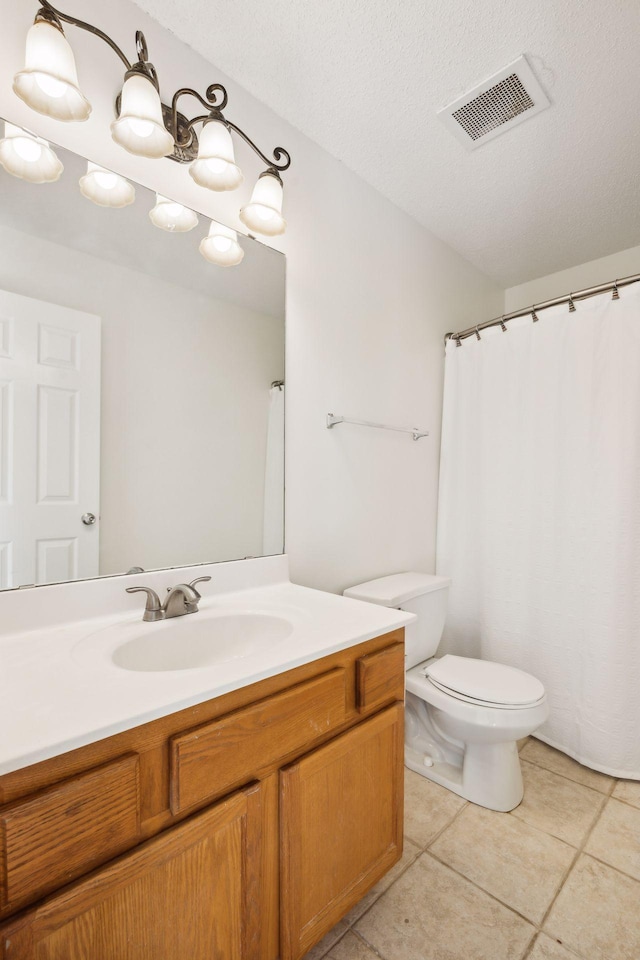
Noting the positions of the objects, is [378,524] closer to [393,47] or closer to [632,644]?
[632,644]

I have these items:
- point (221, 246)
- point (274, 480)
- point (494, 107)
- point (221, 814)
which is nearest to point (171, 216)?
point (221, 246)

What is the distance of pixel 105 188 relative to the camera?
44.9 inches

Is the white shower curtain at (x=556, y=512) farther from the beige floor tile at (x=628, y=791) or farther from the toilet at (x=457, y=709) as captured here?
the toilet at (x=457, y=709)

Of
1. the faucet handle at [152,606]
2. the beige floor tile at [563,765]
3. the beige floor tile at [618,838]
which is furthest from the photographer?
the beige floor tile at [563,765]

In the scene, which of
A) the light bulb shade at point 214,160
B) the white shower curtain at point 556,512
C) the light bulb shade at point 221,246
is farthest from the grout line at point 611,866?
the light bulb shade at point 214,160

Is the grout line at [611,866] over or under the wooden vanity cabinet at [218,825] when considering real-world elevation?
under

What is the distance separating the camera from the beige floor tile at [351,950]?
1.06m

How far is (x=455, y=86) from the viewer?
144 centimetres

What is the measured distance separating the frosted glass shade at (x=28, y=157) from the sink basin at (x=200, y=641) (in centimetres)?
107

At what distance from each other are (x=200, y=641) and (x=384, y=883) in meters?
0.87

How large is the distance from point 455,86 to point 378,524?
1.53 metres

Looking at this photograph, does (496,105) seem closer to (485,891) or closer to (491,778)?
(491,778)

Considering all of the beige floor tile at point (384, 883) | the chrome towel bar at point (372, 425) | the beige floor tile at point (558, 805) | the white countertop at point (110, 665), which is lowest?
the beige floor tile at point (384, 883)

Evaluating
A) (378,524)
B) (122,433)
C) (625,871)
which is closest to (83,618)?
(122,433)
